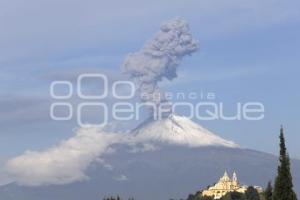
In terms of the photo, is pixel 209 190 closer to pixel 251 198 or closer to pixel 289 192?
pixel 251 198

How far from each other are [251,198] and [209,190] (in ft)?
123

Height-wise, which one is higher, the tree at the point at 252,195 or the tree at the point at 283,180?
the tree at the point at 252,195

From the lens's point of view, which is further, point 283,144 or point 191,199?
point 191,199

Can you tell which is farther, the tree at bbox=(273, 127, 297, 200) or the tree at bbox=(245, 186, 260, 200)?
the tree at bbox=(245, 186, 260, 200)

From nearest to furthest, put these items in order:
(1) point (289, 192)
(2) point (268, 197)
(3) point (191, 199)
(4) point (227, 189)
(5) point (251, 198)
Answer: (1) point (289, 192)
(2) point (268, 197)
(5) point (251, 198)
(3) point (191, 199)
(4) point (227, 189)

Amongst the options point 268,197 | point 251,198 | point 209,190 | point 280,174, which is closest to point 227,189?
point 209,190

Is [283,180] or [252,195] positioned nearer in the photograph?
[283,180]

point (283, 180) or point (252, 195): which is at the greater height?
point (252, 195)

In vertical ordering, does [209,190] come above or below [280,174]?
above

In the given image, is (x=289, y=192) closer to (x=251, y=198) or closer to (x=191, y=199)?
(x=251, y=198)

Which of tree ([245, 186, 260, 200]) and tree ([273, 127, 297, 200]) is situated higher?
tree ([245, 186, 260, 200])

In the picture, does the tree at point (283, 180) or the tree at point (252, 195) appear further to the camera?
the tree at point (252, 195)

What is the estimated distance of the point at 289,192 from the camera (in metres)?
44.3

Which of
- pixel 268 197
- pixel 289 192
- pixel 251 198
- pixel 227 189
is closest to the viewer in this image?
pixel 289 192
